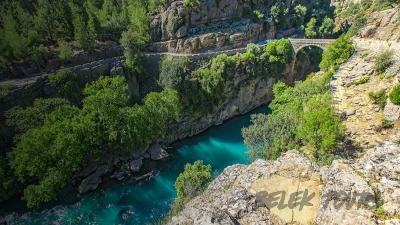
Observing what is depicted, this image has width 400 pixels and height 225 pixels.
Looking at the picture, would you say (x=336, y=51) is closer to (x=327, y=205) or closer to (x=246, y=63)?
(x=246, y=63)

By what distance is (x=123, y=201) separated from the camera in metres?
29.4

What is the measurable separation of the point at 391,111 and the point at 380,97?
2568 mm

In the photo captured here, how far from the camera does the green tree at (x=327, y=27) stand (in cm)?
5847

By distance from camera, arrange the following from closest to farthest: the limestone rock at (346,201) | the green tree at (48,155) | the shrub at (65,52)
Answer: the limestone rock at (346,201)
the green tree at (48,155)
the shrub at (65,52)

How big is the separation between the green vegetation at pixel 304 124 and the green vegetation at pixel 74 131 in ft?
40.3

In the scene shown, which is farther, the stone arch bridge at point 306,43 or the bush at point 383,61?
the stone arch bridge at point 306,43

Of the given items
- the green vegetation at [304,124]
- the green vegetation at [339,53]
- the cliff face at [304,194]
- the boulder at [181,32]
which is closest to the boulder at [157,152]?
the green vegetation at [304,124]

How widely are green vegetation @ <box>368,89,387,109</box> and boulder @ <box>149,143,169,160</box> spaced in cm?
2542

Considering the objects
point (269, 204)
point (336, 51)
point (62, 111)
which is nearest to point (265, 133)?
point (269, 204)

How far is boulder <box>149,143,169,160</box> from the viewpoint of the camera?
35.8 m

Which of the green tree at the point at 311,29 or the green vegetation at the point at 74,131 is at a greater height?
the green tree at the point at 311,29

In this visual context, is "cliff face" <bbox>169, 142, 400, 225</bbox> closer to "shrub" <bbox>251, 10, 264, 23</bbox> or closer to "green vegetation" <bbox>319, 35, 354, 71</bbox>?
"green vegetation" <bbox>319, 35, 354, 71</bbox>

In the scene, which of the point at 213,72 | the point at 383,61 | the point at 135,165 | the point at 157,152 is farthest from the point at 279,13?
the point at 135,165

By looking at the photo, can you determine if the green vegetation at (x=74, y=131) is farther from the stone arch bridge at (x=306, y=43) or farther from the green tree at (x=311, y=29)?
the green tree at (x=311, y=29)
